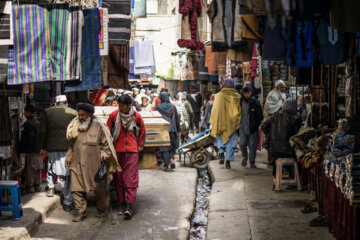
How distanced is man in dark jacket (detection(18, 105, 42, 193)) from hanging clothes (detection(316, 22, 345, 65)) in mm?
5180

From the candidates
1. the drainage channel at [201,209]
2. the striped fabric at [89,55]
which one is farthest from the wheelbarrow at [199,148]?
the striped fabric at [89,55]

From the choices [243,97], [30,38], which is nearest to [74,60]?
[30,38]

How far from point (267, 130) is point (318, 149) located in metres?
2.83

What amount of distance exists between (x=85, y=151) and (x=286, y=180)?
144 inches

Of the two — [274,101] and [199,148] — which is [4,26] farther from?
[199,148]

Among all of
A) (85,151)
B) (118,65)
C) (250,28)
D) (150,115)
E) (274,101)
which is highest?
(250,28)

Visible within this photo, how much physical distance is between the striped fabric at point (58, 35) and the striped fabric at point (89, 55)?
1.15 feet

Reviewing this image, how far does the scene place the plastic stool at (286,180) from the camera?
31.7 feet

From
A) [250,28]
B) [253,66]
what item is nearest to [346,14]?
[250,28]

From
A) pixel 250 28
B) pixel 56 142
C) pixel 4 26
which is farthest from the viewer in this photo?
pixel 56 142

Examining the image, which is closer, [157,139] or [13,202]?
[13,202]

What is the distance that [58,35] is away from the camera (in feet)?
24.1

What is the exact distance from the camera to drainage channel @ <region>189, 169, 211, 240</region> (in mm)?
8227

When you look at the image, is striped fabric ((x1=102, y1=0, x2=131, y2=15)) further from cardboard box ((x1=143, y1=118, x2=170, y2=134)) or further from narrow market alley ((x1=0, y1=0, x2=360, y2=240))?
cardboard box ((x1=143, y1=118, x2=170, y2=134))
